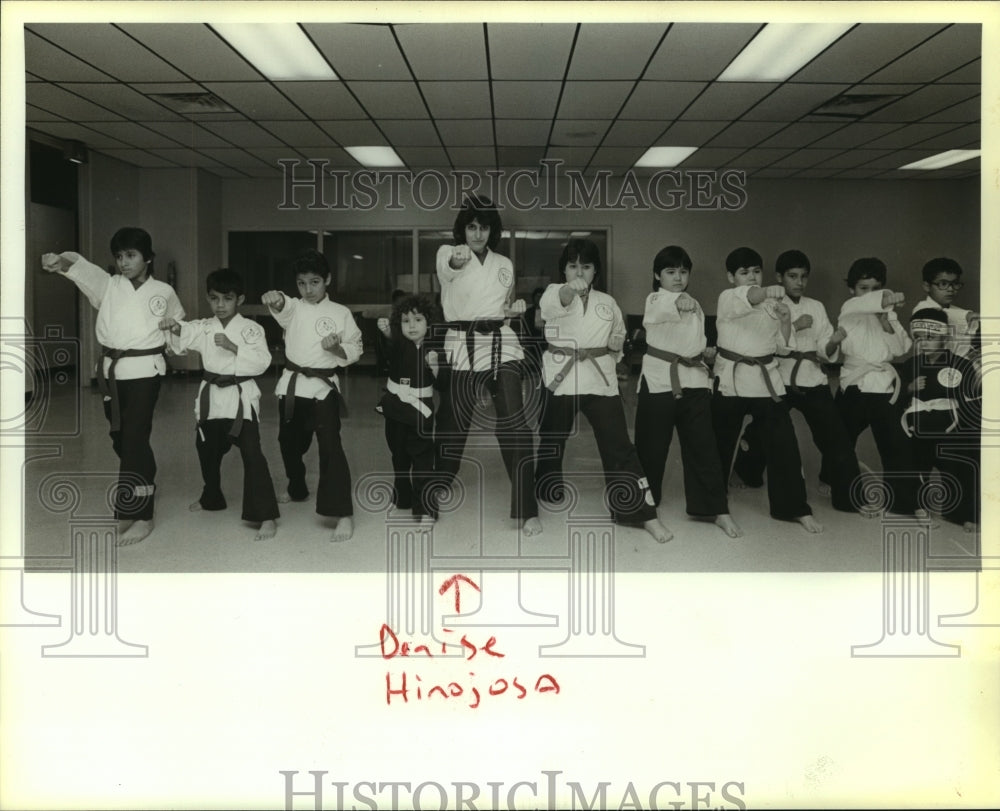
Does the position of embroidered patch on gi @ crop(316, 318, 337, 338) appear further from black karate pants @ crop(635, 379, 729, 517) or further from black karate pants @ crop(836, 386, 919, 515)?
black karate pants @ crop(836, 386, 919, 515)

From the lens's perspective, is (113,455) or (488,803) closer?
(488,803)

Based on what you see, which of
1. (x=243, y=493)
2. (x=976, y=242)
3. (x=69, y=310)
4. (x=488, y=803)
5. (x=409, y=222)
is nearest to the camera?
(x=488, y=803)

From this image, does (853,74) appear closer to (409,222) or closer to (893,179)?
(893,179)

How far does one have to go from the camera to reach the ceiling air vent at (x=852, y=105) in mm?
2592

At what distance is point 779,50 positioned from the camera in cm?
234

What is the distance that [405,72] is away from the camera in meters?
2.56

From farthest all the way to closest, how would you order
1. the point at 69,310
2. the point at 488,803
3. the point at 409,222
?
the point at 409,222, the point at 69,310, the point at 488,803

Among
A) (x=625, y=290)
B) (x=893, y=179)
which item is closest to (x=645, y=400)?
(x=625, y=290)

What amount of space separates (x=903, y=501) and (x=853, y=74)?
1313 millimetres

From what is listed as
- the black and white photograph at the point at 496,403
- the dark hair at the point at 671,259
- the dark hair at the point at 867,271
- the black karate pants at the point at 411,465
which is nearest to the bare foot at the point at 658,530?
the black and white photograph at the point at 496,403

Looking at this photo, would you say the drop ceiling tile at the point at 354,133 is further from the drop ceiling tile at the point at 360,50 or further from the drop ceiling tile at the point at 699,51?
the drop ceiling tile at the point at 699,51

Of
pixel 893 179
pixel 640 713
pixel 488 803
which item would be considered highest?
pixel 893 179

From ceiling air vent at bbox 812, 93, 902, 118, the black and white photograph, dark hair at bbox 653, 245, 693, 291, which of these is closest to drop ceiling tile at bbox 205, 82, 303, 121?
the black and white photograph

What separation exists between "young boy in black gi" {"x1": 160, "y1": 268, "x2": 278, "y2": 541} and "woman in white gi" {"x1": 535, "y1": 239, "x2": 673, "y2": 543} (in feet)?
2.97
